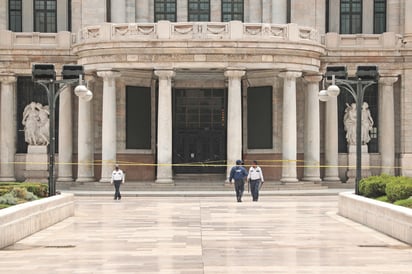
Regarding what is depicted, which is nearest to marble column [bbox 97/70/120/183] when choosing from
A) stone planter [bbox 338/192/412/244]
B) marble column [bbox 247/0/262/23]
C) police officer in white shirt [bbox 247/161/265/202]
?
marble column [bbox 247/0/262/23]

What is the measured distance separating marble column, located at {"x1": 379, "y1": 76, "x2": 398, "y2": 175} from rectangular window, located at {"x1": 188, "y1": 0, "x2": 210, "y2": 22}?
37.4 ft

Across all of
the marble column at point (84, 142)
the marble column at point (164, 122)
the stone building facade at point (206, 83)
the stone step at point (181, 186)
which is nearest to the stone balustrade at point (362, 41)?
the stone building facade at point (206, 83)

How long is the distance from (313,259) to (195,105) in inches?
1479

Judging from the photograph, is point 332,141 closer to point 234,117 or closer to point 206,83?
point 234,117

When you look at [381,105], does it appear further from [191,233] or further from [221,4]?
[191,233]

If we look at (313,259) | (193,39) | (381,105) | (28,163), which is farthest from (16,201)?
(381,105)

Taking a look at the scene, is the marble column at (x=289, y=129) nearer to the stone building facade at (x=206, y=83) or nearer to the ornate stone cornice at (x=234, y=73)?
the stone building facade at (x=206, y=83)

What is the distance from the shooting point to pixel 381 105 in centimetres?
5459

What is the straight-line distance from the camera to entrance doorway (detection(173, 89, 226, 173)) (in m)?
56.2

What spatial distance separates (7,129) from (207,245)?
33.6 m

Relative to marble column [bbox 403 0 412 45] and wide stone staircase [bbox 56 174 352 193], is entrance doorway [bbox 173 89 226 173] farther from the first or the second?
marble column [bbox 403 0 412 45]

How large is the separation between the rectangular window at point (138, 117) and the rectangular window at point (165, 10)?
510 centimetres

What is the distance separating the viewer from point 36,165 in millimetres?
53906

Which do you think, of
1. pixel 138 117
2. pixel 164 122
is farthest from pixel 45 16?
pixel 164 122
